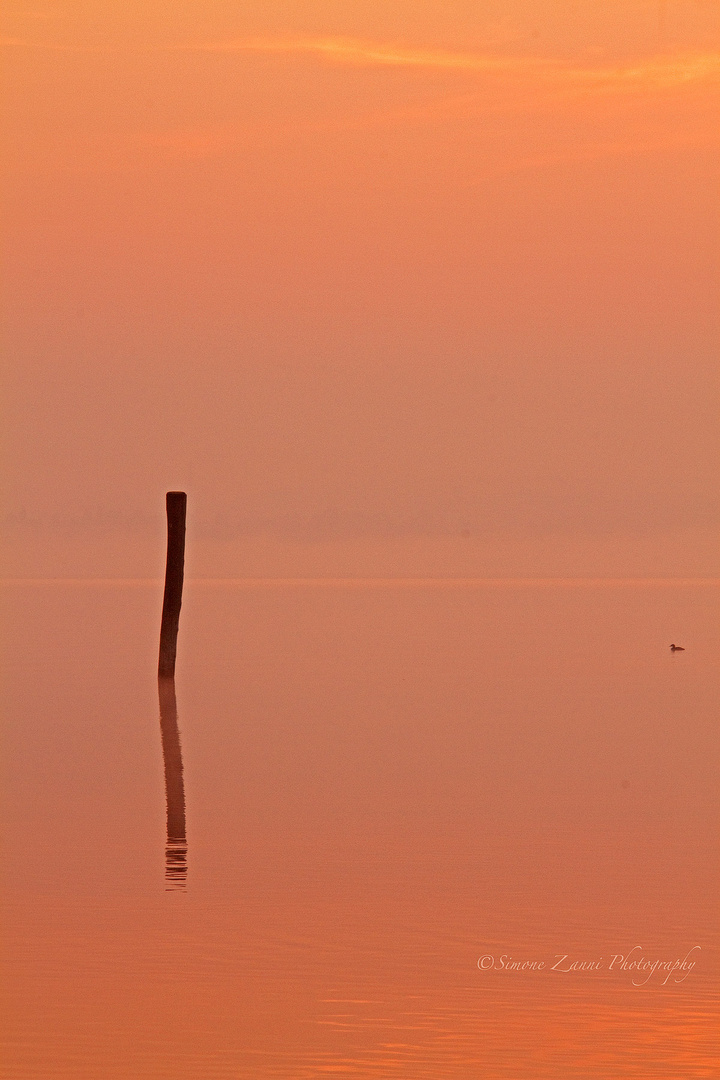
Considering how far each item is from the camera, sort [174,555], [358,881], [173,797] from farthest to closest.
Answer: [174,555], [173,797], [358,881]

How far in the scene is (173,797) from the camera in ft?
61.2

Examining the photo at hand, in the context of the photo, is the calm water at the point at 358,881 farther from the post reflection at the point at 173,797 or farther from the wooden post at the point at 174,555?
the wooden post at the point at 174,555

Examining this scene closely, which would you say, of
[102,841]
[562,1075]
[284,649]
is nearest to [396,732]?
[102,841]

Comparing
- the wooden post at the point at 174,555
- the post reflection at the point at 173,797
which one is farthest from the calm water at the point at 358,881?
the wooden post at the point at 174,555

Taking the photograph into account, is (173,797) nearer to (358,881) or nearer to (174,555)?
(358,881)

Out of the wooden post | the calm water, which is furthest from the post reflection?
the wooden post

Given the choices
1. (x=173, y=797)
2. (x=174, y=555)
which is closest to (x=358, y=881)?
(x=173, y=797)

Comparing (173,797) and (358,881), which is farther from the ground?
(173,797)

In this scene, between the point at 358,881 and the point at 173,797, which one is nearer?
the point at 358,881

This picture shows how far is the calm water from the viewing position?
32.2 ft

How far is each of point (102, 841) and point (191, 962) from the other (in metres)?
4.60

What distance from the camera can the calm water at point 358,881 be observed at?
9.83 m

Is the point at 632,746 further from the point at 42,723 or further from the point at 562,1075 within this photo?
the point at 562,1075

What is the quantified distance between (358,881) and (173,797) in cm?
487
